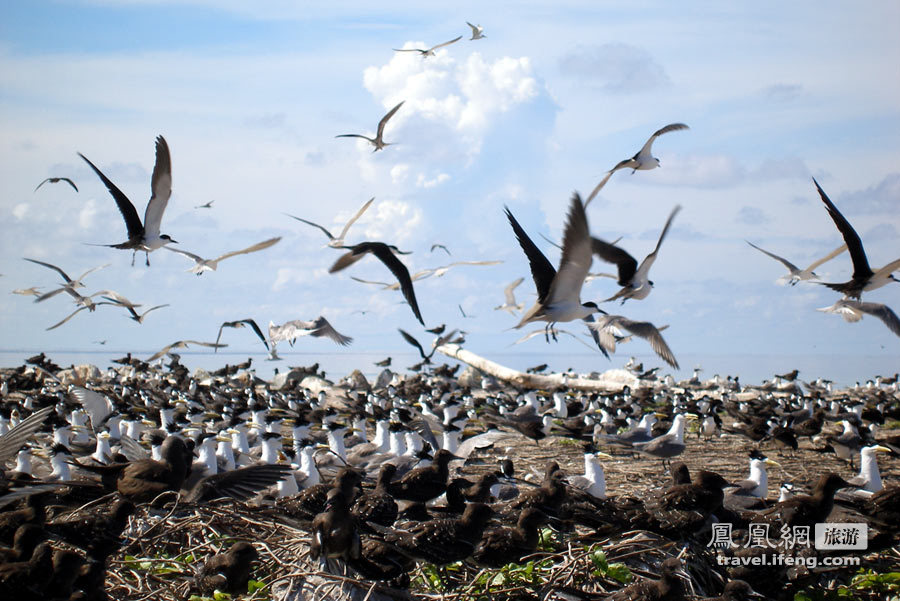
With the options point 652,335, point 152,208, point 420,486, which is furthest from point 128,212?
point 652,335

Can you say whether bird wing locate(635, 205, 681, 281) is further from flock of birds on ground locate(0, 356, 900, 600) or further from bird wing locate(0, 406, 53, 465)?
bird wing locate(0, 406, 53, 465)

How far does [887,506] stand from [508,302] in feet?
49.1

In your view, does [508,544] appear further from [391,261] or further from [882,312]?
→ [882,312]

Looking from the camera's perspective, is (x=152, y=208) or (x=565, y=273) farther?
(x=152, y=208)

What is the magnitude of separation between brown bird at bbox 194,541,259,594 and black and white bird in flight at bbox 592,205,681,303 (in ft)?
21.7

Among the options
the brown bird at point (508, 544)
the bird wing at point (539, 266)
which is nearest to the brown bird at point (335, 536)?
the brown bird at point (508, 544)

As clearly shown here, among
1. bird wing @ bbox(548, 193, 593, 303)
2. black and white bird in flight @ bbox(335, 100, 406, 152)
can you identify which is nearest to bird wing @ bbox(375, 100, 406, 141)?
black and white bird in flight @ bbox(335, 100, 406, 152)

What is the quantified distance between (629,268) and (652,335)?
1000 mm

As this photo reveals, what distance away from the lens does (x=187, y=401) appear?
20.5 m

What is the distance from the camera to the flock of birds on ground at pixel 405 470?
21.2ft

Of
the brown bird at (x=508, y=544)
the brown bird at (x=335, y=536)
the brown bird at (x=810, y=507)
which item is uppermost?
the brown bird at (x=335, y=536)

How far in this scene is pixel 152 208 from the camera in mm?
12055

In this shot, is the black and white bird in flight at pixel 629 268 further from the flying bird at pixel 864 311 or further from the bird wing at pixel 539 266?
the flying bird at pixel 864 311

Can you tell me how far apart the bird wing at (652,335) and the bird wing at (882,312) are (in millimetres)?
2721
